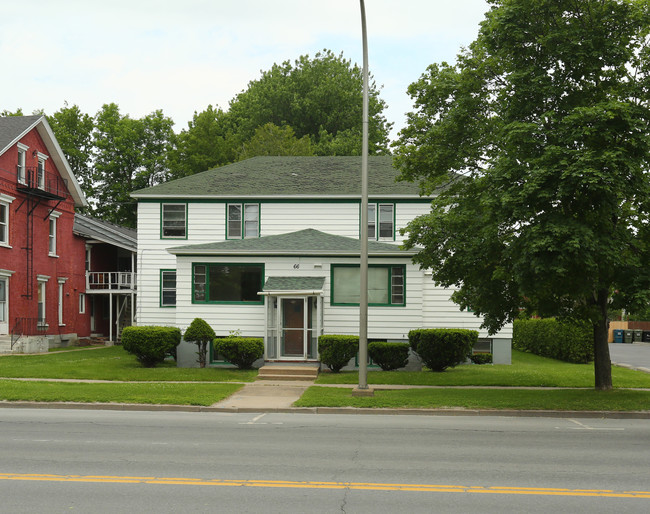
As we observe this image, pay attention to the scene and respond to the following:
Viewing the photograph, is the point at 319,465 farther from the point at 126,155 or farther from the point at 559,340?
the point at 126,155

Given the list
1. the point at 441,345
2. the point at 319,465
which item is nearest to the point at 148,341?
the point at 441,345

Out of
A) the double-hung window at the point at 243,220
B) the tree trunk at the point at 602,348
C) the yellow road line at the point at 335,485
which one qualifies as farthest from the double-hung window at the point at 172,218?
the yellow road line at the point at 335,485

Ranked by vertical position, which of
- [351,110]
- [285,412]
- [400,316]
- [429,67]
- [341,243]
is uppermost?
[351,110]

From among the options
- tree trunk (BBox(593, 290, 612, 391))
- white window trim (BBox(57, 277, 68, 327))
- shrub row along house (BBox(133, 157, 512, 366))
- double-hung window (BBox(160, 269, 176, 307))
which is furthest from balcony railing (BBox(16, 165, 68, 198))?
tree trunk (BBox(593, 290, 612, 391))

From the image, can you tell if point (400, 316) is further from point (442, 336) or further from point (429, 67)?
point (429, 67)

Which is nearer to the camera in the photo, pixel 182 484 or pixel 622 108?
pixel 182 484

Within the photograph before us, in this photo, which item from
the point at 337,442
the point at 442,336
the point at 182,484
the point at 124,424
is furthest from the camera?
the point at 442,336

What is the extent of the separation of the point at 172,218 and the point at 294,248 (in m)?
7.00

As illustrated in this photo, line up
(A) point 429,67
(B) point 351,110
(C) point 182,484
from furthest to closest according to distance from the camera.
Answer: (B) point 351,110 → (A) point 429,67 → (C) point 182,484

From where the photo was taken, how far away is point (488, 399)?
1748 centimetres

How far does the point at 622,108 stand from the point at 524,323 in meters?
23.8

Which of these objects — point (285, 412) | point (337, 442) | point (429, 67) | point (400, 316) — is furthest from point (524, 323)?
point (337, 442)

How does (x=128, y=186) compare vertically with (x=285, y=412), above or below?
above

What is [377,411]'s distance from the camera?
1634 centimetres
